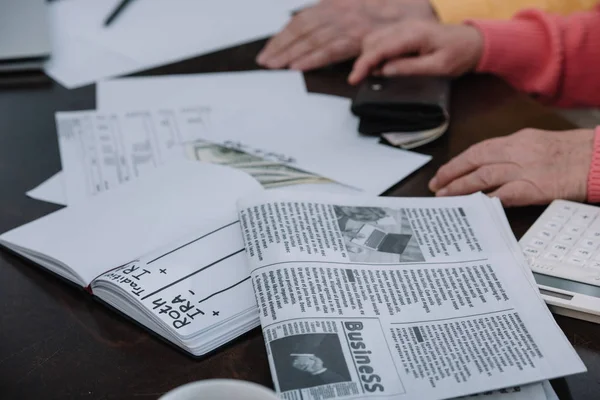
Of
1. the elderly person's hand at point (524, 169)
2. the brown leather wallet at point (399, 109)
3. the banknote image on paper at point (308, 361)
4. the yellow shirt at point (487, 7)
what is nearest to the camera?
the banknote image on paper at point (308, 361)

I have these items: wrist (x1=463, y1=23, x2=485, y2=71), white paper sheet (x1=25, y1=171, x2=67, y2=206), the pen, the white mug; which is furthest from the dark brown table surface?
the pen

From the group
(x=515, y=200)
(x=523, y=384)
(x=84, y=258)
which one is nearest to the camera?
(x=523, y=384)

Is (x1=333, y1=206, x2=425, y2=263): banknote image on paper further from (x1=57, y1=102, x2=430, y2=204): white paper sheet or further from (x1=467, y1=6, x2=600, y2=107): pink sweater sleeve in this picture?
(x1=467, y1=6, x2=600, y2=107): pink sweater sleeve

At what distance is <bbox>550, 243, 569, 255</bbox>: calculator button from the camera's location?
0.67 meters

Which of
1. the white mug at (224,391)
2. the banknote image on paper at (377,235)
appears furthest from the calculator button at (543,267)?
the white mug at (224,391)

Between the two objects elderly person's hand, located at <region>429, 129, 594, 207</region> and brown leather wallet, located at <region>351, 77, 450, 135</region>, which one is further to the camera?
brown leather wallet, located at <region>351, 77, 450, 135</region>

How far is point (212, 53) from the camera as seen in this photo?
108 cm

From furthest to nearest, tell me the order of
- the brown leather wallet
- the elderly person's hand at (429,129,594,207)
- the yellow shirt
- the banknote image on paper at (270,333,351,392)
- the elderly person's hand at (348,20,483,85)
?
the yellow shirt → the elderly person's hand at (348,20,483,85) → the brown leather wallet → the elderly person's hand at (429,129,594,207) → the banknote image on paper at (270,333,351,392)

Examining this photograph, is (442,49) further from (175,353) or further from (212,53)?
(175,353)

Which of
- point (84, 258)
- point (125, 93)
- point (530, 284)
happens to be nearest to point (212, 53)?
point (125, 93)

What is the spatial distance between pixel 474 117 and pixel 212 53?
408mm

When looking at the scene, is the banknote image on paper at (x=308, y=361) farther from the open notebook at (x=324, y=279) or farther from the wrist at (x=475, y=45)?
the wrist at (x=475, y=45)

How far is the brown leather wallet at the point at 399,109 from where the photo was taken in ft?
2.89

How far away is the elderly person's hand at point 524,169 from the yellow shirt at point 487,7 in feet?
1.21
